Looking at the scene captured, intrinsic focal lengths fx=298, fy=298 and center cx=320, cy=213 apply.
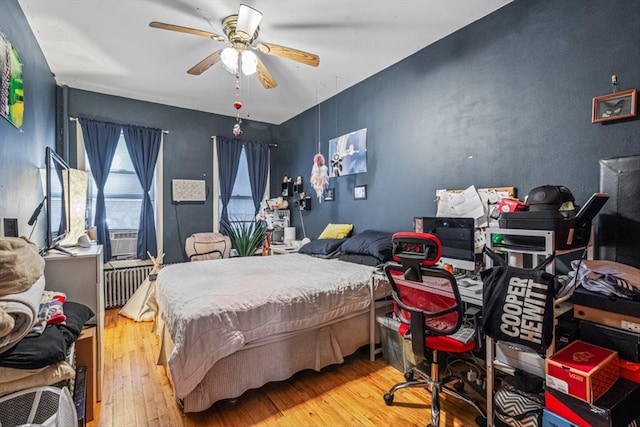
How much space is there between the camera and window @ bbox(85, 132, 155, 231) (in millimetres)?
4133

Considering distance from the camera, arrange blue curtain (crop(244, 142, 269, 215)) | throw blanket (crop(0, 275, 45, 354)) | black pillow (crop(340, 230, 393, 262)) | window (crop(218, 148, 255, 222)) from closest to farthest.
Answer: throw blanket (crop(0, 275, 45, 354)) → black pillow (crop(340, 230, 393, 262)) → window (crop(218, 148, 255, 222)) → blue curtain (crop(244, 142, 269, 215))

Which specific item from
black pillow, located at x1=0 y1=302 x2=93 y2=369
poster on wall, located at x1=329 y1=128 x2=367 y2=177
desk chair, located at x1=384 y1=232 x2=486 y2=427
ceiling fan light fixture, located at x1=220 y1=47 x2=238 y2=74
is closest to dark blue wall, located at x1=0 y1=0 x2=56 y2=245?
black pillow, located at x1=0 y1=302 x2=93 y2=369

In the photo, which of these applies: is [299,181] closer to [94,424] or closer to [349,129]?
[349,129]

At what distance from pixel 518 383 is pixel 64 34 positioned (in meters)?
4.30

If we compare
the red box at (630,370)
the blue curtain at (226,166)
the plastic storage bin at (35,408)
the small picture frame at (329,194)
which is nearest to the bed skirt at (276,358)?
the plastic storage bin at (35,408)

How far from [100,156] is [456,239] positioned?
14.6 feet

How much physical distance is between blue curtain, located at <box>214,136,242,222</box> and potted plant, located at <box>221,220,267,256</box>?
176mm

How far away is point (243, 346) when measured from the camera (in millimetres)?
1991

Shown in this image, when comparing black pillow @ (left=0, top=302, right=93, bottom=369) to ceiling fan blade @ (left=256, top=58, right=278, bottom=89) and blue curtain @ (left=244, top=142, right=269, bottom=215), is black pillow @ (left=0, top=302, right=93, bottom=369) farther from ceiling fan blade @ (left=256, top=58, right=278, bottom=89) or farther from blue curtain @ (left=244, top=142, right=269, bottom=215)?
blue curtain @ (left=244, top=142, right=269, bottom=215)

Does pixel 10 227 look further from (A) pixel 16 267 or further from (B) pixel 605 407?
(B) pixel 605 407

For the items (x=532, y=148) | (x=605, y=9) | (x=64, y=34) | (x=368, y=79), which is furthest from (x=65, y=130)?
(x=605, y=9)

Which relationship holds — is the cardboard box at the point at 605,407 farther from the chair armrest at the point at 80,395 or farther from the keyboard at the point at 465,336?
the chair armrest at the point at 80,395

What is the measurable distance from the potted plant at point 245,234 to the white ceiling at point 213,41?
2.08 m

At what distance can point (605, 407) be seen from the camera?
123 cm
